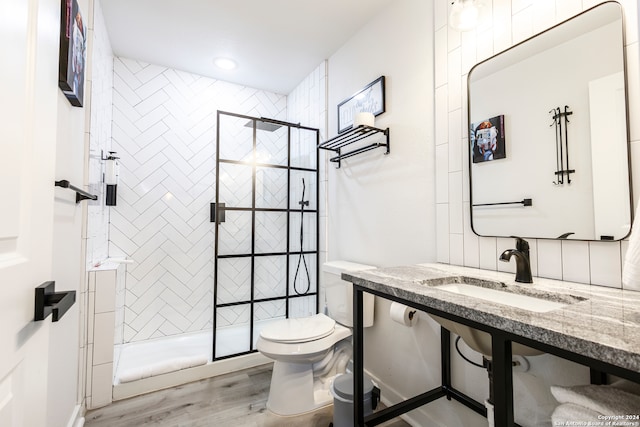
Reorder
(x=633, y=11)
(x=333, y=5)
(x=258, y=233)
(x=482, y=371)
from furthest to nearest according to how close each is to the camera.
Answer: (x=258, y=233)
(x=333, y=5)
(x=482, y=371)
(x=633, y=11)

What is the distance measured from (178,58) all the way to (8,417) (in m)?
2.71

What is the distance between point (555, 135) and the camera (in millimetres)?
1107

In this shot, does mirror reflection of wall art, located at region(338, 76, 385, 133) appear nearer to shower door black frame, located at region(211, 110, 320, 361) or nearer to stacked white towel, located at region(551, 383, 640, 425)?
shower door black frame, located at region(211, 110, 320, 361)

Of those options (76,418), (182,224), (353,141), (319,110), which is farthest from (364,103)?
(76,418)

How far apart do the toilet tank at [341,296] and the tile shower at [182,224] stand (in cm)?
57

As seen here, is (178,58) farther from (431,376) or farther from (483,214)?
(431,376)

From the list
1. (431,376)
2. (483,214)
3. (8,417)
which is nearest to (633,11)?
(483,214)

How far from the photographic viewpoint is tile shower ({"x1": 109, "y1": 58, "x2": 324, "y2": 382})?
2398mm

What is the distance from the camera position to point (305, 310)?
2615mm

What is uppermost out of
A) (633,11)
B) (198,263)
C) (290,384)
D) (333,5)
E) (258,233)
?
(333,5)

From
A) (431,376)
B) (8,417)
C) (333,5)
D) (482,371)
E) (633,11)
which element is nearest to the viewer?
(8,417)

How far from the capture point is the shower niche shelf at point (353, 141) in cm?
187

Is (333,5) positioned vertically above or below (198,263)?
above

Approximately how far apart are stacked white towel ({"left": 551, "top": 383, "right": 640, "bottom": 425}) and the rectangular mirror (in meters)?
0.52
